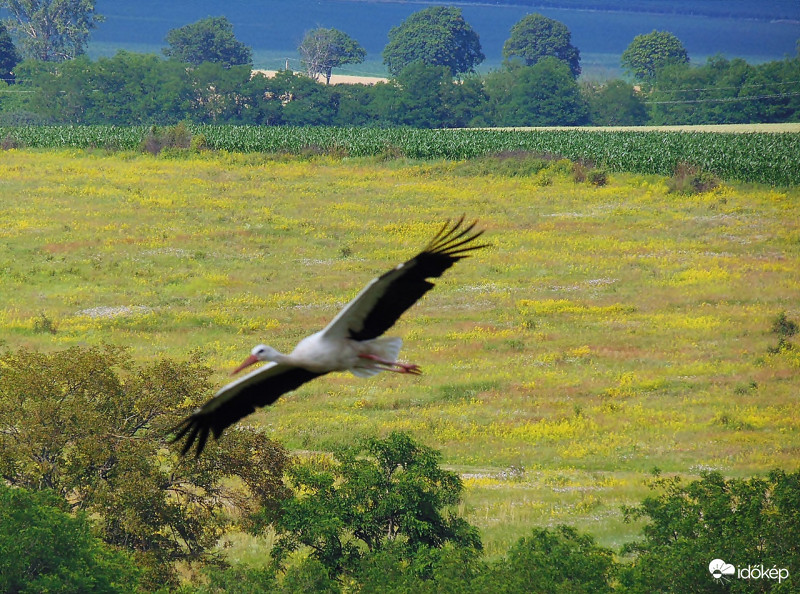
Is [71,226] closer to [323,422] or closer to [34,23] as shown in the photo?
[323,422]

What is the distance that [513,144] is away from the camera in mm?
86750

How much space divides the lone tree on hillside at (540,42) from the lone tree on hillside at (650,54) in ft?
36.9

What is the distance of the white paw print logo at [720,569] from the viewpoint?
1786 centimetres

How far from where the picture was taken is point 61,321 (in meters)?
39.0

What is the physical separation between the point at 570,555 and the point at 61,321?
25244 millimetres

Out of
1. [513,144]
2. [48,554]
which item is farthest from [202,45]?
[48,554]

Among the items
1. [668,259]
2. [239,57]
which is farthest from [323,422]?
[239,57]

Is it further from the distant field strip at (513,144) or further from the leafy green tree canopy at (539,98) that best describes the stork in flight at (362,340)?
the leafy green tree canopy at (539,98)

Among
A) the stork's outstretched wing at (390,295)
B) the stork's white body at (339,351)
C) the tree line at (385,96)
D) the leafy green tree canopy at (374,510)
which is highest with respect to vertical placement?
the tree line at (385,96)

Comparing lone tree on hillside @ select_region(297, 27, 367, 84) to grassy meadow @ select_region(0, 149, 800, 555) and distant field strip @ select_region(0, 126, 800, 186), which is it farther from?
grassy meadow @ select_region(0, 149, 800, 555)

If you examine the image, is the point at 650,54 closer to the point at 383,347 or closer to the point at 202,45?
the point at 202,45

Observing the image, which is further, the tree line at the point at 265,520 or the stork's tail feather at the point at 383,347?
the tree line at the point at 265,520

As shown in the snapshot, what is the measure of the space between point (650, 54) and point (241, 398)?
540 feet

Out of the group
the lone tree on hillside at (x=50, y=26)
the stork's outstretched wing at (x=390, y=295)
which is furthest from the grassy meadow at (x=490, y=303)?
the lone tree on hillside at (x=50, y=26)
